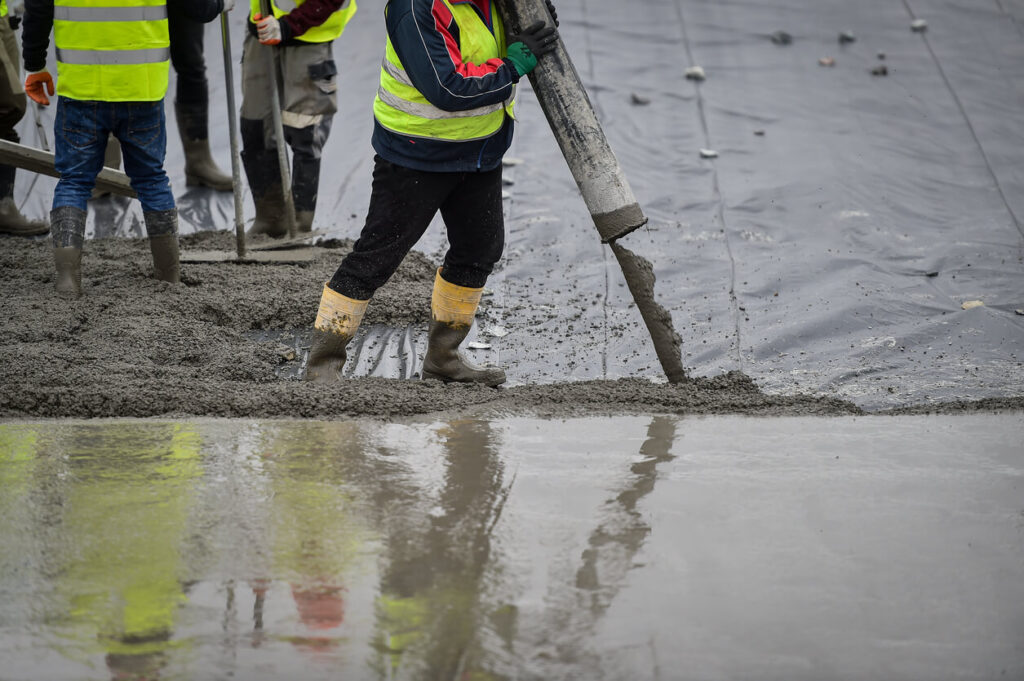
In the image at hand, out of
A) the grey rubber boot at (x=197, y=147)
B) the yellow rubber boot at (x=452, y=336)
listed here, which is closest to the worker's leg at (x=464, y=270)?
the yellow rubber boot at (x=452, y=336)

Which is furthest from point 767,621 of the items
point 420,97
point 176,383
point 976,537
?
point 176,383

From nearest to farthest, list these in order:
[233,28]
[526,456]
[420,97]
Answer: [526,456] < [420,97] < [233,28]

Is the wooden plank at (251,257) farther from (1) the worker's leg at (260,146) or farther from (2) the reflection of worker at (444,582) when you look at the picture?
(2) the reflection of worker at (444,582)

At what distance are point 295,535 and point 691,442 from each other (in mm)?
1181

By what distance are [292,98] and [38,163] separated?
1.20m

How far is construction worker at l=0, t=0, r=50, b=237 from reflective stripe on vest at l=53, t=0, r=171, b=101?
1159mm

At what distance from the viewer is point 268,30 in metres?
4.71

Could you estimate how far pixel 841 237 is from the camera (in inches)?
196

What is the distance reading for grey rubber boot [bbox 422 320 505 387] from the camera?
3785 millimetres

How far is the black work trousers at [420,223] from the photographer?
3395 mm

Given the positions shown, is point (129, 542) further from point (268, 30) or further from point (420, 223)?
point (268, 30)

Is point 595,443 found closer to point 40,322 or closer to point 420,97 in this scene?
point 420,97

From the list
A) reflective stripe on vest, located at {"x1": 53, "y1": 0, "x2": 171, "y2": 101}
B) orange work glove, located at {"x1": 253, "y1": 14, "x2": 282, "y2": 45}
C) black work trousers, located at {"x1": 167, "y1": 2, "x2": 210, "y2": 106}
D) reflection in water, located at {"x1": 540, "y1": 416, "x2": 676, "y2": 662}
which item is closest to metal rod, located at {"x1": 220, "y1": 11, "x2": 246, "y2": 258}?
orange work glove, located at {"x1": 253, "y1": 14, "x2": 282, "y2": 45}

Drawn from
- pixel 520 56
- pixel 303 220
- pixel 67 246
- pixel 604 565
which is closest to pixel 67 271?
pixel 67 246
